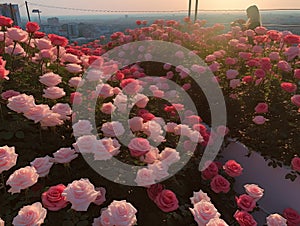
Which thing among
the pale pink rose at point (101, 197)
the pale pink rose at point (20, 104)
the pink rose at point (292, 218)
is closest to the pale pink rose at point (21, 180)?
the pale pink rose at point (101, 197)

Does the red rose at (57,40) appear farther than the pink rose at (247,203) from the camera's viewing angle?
Yes

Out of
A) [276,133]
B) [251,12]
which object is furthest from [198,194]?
[251,12]

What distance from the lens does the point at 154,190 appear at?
64.0 inches

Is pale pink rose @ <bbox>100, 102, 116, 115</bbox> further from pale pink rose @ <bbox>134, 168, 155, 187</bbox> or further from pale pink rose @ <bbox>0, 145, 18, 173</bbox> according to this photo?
pale pink rose @ <bbox>0, 145, 18, 173</bbox>

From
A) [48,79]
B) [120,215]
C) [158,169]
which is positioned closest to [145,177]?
[158,169]

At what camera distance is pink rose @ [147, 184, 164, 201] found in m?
1.61

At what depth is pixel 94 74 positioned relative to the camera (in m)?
2.26

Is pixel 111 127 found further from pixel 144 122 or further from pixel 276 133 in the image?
pixel 276 133

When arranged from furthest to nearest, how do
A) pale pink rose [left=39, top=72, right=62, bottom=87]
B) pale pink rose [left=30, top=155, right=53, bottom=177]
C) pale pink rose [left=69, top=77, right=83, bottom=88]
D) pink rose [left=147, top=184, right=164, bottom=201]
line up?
pale pink rose [left=69, top=77, right=83, bottom=88] → pale pink rose [left=39, top=72, right=62, bottom=87] → pink rose [left=147, top=184, right=164, bottom=201] → pale pink rose [left=30, top=155, right=53, bottom=177]

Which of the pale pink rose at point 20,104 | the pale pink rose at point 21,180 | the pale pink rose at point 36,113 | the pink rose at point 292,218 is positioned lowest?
the pink rose at point 292,218

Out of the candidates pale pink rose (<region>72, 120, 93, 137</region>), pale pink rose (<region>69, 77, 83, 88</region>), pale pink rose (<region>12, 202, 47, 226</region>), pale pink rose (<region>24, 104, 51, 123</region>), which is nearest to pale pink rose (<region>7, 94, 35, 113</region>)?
pale pink rose (<region>24, 104, 51, 123</region>)

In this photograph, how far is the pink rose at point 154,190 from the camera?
161 centimetres

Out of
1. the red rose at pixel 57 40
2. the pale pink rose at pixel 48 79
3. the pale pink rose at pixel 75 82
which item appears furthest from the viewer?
the red rose at pixel 57 40

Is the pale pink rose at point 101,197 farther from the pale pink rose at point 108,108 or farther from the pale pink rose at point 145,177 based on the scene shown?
the pale pink rose at point 108,108
